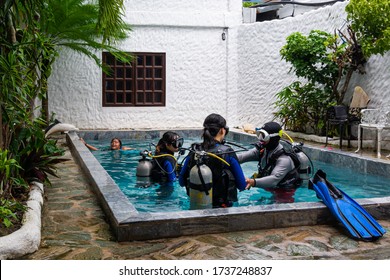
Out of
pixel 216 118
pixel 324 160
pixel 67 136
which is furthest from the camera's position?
pixel 67 136

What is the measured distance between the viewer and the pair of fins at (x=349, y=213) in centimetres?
467

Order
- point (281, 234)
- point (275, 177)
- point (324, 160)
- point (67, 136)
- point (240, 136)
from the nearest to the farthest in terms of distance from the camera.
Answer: point (281, 234)
point (275, 177)
point (324, 160)
point (67, 136)
point (240, 136)

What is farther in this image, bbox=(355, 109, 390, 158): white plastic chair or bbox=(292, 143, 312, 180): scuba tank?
bbox=(355, 109, 390, 158): white plastic chair

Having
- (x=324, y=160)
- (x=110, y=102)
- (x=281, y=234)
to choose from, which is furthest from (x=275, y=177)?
(x=110, y=102)

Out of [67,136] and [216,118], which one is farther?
[67,136]

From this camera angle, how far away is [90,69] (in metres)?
15.0

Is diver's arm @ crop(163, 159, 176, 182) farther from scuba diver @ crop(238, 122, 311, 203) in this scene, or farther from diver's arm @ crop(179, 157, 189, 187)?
diver's arm @ crop(179, 157, 189, 187)

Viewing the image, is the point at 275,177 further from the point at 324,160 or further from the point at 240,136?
the point at 240,136

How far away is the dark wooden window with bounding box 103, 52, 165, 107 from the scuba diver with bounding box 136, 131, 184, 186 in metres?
A: 8.22

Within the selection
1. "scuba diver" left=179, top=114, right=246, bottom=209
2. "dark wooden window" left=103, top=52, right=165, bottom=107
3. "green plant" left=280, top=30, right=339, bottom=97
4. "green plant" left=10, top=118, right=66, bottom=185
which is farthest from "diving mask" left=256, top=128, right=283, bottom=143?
"dark wooden window" left=103, top=52, right=165, bottom=107

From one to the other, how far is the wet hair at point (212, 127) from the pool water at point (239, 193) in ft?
4.32

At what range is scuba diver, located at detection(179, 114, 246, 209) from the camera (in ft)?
16.8

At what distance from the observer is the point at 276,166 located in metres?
6.34

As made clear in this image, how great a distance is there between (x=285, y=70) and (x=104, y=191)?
9.14m
